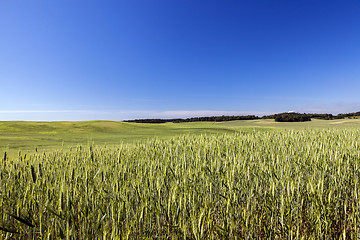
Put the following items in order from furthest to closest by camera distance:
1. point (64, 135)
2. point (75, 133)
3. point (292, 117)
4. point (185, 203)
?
point (292, 117) → point (75, 133) → point (64, 135) → point (185, 203)

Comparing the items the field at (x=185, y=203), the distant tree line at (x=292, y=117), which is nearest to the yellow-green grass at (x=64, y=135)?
the field at (x=185, y=203)

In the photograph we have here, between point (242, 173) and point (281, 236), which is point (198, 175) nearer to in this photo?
point (242, 173)

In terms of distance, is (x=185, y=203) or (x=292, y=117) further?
(x=292, y=117)

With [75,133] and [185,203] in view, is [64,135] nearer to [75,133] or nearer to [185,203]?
[75,133]


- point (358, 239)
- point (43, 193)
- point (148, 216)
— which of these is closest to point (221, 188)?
point (148, 216)

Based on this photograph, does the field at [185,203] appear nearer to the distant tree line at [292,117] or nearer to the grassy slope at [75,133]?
the grassy slope at [75,133]

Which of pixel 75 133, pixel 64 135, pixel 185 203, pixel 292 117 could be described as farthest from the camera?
pixel 292 117

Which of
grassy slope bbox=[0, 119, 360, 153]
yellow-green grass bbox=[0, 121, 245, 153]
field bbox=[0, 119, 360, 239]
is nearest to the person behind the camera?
field bbox=[0, 119, 360, 239]

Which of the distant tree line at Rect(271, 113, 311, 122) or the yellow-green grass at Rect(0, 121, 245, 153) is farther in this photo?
the distant tree line at Rect(271, 113, 311, 122)

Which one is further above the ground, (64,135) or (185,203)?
(185,203)

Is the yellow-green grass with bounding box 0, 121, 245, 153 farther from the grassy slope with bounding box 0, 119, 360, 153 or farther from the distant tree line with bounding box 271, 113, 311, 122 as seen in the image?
the distant tree line with bounding box 271, 113, 311, 122

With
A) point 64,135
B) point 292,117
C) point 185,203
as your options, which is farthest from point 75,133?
point 292,117

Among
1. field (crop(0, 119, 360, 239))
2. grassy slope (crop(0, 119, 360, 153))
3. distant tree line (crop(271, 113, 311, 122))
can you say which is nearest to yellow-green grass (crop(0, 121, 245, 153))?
grassy slope (crop(0, 119, 360, 153))

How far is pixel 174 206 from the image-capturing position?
1605 mm
